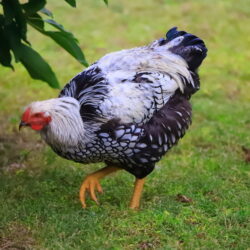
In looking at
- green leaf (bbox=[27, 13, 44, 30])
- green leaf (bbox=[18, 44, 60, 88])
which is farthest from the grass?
green leaf (bbox=[27, 13, 44, 30])

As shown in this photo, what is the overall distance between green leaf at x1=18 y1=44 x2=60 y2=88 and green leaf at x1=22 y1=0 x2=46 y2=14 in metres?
0.41

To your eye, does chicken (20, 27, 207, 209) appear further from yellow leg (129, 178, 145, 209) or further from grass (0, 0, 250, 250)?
grass (0, 0, 250, 250)

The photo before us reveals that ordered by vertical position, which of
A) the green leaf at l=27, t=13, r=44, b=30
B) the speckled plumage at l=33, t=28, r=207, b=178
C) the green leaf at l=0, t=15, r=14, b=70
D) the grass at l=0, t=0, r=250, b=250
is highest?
the green leaf at l=27, t=13, r=44, b=30

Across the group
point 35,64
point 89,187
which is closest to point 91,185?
point 89,187

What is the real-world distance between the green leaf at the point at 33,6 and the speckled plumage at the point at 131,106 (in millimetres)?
689

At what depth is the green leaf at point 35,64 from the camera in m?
4.88

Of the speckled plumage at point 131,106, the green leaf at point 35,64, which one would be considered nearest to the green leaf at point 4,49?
the green leaf at point 35,64

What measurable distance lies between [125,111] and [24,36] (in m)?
0.93

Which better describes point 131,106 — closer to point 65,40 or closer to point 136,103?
point 136,103

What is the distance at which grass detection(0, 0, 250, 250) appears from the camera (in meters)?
4.29

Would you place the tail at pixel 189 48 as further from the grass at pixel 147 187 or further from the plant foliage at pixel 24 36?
the grass at pixel 147 187

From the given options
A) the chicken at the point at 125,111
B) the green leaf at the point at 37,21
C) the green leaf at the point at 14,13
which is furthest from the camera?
the green leaf at the point at 37,21

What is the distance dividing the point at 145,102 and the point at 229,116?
3.27 meters

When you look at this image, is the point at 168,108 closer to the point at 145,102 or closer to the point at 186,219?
the point at 145,102
